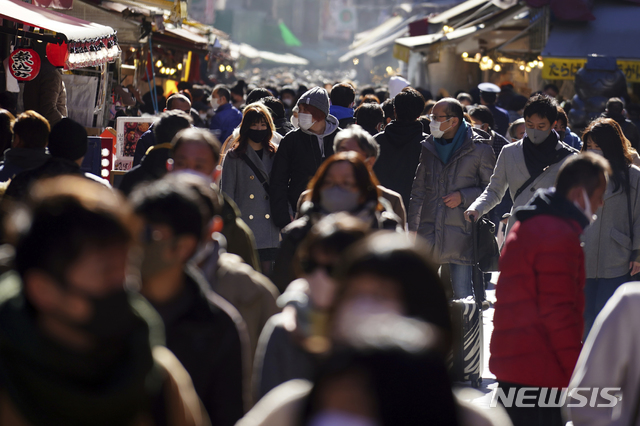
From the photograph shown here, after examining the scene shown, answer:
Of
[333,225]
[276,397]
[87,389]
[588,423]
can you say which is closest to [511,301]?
[588,423]

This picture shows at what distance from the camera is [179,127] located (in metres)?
5.09

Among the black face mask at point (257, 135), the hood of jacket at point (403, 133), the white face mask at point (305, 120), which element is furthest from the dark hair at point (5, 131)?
the hood of jacket at point (403, 133)

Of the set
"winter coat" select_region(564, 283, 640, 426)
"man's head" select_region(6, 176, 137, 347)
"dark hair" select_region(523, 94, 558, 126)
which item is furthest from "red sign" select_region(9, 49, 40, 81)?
"man's head" select_region(6, 176, 137, 347)

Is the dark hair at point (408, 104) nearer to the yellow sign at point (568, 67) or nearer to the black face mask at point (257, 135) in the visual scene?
the black face mask at point (257, 135)

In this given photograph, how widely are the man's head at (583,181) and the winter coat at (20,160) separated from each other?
2.85m

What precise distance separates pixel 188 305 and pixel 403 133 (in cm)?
473

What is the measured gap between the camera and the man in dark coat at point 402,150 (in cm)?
692

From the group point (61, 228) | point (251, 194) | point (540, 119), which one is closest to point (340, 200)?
point (61, 228)

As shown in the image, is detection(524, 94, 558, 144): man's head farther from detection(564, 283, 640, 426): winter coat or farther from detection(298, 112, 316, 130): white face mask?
detection(564, 283, 640, 426): winter coat

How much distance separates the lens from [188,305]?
2449 millimetres

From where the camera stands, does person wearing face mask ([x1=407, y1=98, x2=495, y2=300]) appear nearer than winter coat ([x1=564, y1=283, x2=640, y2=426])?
No

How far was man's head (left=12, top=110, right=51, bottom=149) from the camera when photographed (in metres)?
4.97

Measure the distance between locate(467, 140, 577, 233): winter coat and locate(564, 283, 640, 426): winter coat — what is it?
3304 mm

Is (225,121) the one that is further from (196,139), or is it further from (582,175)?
(582,175)
